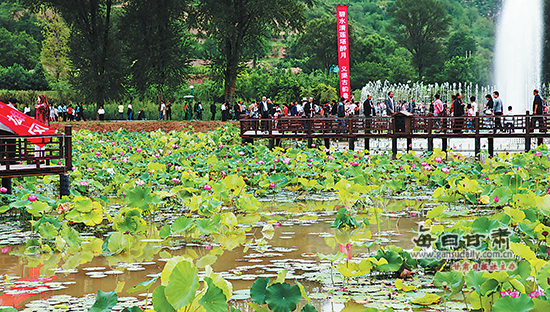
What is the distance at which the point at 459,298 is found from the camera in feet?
11.3

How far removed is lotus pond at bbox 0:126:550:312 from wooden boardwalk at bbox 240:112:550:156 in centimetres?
538

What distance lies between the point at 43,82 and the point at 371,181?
134ft

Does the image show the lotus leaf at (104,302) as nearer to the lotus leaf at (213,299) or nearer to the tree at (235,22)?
the lotus leaf at (213,299)

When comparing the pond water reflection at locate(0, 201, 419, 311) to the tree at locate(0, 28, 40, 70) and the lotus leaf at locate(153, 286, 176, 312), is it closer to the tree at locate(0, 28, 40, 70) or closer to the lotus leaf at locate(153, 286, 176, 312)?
the lotus leaf at locate(153, 286, 176, 312)

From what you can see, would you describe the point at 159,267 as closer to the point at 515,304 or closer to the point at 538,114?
the point at 515,304

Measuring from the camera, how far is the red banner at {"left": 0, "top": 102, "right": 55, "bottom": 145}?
24.1 feet

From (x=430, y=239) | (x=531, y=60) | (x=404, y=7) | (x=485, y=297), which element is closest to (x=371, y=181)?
(x=430, y=239)

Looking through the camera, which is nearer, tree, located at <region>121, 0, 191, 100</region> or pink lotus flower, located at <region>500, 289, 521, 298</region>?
pink lotus flower, located at <region>500, 289, 521, 298</region>

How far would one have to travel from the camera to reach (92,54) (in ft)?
92.4

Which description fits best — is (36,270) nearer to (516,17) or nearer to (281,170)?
(281,170)

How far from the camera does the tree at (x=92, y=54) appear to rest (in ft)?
92.4

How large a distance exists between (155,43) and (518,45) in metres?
17.9

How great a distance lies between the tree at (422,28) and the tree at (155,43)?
3399 centimetres

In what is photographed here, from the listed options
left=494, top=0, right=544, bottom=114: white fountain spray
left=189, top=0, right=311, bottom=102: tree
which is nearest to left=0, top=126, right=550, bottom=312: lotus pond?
left=189, top=0, right=311, bottom=102: tree
